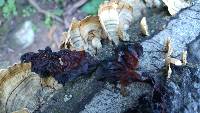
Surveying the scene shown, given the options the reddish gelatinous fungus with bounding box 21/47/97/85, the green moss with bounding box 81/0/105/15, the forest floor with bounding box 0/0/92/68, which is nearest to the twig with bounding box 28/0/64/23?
the forest floor with bounding box 0/0/92/68

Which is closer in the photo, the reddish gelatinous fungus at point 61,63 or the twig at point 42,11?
the reddish gelatinous fungus at point 61,63

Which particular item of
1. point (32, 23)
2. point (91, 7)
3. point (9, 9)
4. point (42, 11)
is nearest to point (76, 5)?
point (91, 7)

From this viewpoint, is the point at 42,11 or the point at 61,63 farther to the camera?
the point at 42,11

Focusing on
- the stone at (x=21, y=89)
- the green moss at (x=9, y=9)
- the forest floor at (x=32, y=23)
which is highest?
the green moss at (x=9, y=9)

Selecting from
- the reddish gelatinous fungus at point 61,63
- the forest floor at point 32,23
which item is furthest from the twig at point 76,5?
the reddish gelatinous fungus at point 61,63

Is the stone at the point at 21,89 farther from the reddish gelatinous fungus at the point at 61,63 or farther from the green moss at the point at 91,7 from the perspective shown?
the green moss at the point at 91,7

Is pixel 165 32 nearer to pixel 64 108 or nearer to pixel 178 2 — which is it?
pixel 178 2

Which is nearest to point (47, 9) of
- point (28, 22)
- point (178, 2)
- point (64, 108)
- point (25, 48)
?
point (28, 22)

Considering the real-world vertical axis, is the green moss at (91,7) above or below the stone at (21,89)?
above

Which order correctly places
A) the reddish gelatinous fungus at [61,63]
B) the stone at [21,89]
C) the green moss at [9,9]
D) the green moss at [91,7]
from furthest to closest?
the green moss at [9,9] → the green moss at [91,7] → the reddish gelatinous fungus at [61,63] → the stone at [21,89]

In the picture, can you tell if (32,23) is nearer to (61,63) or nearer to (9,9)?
(9,9)

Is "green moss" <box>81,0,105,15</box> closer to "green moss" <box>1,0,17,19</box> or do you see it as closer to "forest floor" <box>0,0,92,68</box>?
"forest floor" <box>0,0,92,68</box>
